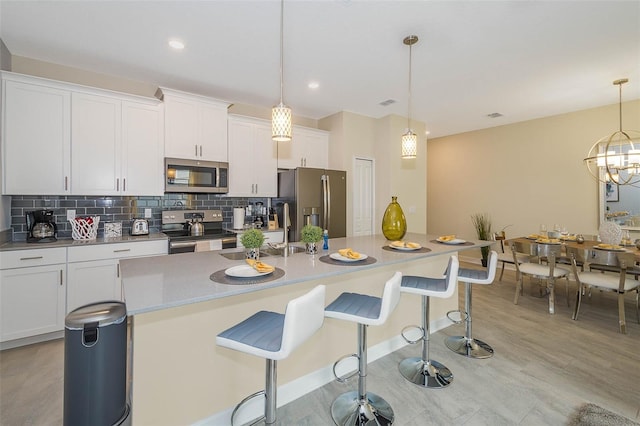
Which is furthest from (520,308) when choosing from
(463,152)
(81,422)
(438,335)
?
(81,422)

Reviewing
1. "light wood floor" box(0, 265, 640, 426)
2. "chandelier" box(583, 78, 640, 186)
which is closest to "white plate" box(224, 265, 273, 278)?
"light wood floor" box(0, 265, 640, 426)

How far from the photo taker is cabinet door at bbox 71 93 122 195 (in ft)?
9.86

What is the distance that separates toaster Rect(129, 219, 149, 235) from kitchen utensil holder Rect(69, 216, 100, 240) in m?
0.37

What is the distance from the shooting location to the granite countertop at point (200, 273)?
47.1 inches

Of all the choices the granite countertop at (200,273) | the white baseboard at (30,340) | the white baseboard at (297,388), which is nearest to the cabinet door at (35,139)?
the white baseboard at (30,340)

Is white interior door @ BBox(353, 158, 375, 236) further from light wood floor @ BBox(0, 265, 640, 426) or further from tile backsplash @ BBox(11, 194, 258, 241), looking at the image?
light wood floor @ BBox(0, 265, 640, 426)

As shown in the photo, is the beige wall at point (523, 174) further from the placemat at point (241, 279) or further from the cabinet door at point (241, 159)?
the placemat at point (241, 279)

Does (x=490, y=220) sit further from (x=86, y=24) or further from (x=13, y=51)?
(x=13, y=51)

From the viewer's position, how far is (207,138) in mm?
3732

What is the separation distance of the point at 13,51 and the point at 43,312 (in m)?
2.61

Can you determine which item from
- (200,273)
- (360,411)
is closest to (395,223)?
(360,411)

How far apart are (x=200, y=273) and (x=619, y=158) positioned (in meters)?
4.85

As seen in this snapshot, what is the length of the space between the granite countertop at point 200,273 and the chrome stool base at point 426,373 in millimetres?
902

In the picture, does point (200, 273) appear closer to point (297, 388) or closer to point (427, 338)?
point (297, 388)
